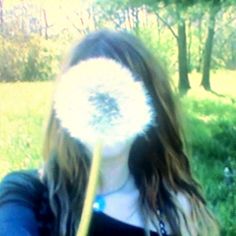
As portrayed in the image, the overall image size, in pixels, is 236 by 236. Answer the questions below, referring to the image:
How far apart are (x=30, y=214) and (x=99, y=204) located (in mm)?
193

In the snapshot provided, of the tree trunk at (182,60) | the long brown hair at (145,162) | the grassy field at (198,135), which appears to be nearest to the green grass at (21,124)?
the grassy field at (198,135)

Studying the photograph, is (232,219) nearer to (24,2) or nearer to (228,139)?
(228,139)

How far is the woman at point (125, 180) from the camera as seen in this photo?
128 centimetres

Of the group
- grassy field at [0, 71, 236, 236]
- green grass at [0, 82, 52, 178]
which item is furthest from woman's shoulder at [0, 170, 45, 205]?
green grass at [0, 82, 52, 178]

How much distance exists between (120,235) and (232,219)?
292 cm

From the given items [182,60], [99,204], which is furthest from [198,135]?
[99,204]

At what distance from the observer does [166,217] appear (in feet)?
4.60

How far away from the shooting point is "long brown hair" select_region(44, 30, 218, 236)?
1306 mm

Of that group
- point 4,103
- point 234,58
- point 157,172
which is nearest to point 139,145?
point 157,172

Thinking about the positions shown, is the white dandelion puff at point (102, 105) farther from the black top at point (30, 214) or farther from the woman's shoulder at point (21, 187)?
the woman's shoulder at point (21, 187)

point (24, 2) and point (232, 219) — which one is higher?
point (24, 2)

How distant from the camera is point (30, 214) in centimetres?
118

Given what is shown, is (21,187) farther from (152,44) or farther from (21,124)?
(21,124)

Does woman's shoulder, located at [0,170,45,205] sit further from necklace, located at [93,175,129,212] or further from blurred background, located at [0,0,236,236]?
blurred background, located at [0,0,236,236]
